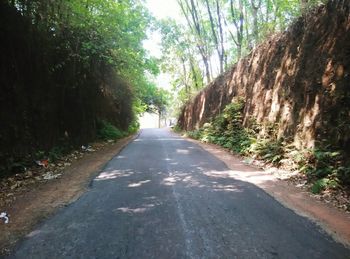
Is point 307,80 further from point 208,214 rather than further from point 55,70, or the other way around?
point 55,70

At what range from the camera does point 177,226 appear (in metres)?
4.91

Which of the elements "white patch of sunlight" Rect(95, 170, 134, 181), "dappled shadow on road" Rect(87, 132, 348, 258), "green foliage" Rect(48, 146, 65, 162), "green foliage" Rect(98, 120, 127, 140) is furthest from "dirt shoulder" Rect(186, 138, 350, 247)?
"green foliage" Rect(98, 120, 127, 140)

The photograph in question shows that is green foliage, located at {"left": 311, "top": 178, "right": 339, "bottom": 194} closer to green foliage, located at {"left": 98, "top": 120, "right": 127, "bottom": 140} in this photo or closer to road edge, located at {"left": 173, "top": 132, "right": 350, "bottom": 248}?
road edge, located at {"left": 173, "top": 132, "right": 350, "bottom": 248}

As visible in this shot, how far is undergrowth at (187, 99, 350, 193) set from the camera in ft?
23.9

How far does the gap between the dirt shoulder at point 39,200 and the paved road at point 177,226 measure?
0.24 meters

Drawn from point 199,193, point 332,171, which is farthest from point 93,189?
point 332,171

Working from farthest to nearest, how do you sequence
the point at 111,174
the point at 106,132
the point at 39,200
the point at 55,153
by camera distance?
the point at 106,132
the point at 55,153
the point at 111,174
the point at 39,200

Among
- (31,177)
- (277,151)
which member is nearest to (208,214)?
(31,177)

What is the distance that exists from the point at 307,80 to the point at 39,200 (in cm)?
819

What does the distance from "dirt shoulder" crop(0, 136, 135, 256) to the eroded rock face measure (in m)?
6.09

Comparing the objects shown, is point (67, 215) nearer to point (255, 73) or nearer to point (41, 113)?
point (41, 113)

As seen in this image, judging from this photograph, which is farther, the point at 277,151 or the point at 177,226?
the point at 277,151

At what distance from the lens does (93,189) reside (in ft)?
23.7

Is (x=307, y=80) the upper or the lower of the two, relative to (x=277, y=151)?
upper
